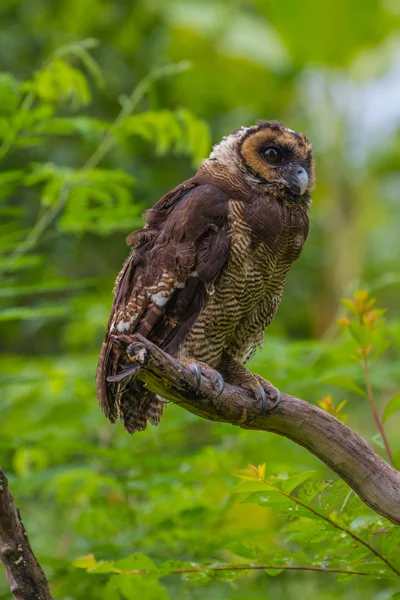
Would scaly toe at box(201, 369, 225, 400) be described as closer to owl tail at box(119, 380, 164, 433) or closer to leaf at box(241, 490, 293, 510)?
owl tail at box(119, 380, 164, 433)

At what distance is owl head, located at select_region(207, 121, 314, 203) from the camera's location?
11.0 ft

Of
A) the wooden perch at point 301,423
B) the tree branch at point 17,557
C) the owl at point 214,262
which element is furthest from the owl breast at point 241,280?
the tree branch at point 17,557

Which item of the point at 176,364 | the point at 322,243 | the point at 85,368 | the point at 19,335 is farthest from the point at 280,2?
the point at 176,364

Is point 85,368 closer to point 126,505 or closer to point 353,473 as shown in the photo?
point 126,505

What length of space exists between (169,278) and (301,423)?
781 mm

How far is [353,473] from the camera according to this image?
2.64 metres

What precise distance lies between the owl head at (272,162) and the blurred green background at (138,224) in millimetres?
242

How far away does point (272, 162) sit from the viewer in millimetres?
3414

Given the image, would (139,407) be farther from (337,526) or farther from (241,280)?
(337,526)

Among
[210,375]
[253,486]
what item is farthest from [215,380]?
[253,486]

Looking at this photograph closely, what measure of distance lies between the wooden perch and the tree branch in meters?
0.56

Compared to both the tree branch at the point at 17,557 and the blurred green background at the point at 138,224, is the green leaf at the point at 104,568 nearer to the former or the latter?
the tree branch at the point at 17,557

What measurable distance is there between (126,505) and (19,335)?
4.31 meters

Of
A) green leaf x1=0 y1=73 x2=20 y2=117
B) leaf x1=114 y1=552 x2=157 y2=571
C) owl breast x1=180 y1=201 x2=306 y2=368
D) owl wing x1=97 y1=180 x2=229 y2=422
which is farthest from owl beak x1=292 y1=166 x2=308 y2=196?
leaf x1=114 y1=552 x2=157 y2=571
